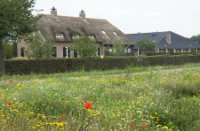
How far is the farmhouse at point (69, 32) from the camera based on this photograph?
153 feet

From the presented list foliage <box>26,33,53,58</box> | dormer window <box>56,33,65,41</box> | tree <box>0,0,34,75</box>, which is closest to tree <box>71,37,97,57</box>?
foliage <box>26,33,53,58</box>

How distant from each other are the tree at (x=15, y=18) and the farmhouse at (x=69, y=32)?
2022cm

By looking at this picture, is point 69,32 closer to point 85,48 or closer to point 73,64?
point 85,48

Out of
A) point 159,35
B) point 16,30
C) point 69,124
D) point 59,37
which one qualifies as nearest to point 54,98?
point 69,124

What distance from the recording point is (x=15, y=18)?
23.1 metres

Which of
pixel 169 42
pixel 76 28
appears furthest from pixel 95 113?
pixel 169 42

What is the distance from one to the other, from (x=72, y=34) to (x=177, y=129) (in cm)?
4251

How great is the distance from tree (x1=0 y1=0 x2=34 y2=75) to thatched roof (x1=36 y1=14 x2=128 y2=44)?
2076 centimetres

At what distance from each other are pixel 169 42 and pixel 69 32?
116 ft

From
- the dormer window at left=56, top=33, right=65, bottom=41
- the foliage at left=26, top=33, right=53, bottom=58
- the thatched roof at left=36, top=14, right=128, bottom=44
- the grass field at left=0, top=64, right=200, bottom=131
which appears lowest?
the grass field at left=0, top=64, right=200, bottom=131

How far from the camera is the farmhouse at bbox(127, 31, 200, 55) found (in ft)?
252

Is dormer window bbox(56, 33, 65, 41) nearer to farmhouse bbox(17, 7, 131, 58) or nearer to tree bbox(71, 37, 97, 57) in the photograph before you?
farmhouse bbox(17, 7, 131, 58)

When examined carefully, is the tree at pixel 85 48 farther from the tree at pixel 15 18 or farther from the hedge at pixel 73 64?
the tree at pixel 15 18

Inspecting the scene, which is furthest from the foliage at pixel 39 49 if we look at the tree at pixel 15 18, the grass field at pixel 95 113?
the grass field at pixel 95 113
